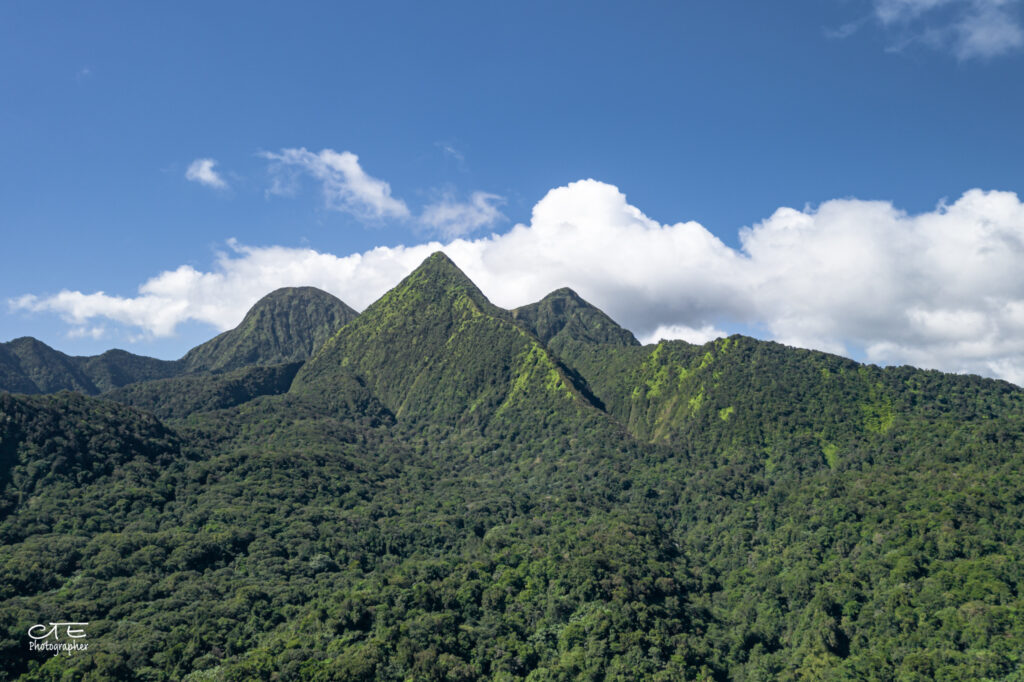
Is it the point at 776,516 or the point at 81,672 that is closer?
the point at 81,672

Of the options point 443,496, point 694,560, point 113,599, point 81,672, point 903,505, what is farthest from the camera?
point 443,496

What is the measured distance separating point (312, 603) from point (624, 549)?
6315 centimetres

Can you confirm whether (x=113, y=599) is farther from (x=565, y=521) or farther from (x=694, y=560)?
(x=694, y=560)

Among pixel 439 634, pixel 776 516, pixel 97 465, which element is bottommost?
pixel 439 634

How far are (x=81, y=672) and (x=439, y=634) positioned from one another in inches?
1884

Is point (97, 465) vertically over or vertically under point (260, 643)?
over

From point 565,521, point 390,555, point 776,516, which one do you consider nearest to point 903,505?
point 776,516

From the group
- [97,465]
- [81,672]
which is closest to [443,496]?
[97,465]

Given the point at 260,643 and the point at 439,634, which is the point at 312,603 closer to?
the point at 260,643

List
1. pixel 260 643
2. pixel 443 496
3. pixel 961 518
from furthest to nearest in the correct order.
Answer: pixel 443 496 < pixel 961 518 < pixel 260 643

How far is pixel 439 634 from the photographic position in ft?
320

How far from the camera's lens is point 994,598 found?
97.6 m

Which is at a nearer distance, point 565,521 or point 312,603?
point 312,603

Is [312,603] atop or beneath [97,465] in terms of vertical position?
beneath
